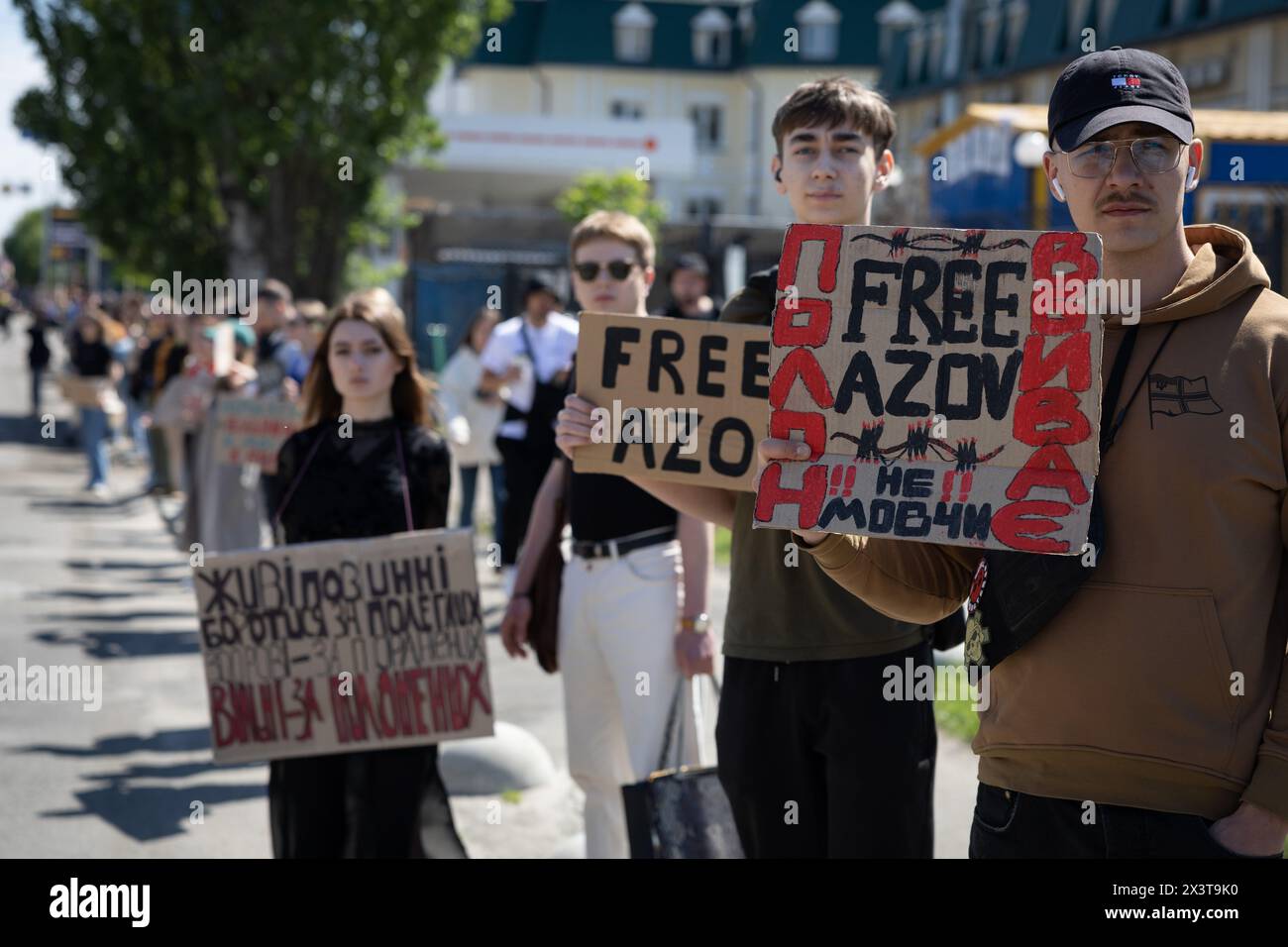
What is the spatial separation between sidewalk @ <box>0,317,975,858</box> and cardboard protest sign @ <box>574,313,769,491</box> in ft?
8.67

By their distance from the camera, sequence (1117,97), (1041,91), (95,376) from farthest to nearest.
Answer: (1041,91)
(95,376)
(1117,97)

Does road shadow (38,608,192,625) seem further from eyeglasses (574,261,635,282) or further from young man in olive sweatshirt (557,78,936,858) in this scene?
young man in olive sweatshirt (557,78,936,858)

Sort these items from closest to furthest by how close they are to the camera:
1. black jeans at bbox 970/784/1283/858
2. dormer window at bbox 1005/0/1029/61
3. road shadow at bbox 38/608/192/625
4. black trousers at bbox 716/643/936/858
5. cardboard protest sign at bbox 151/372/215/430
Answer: black jeans at bbox 970/784/1283/858 < black trousers at bbox 716/643/936/858 < cardboard protest sign at bbox 151/372/215/430 < road shadow at bbox 38/608/192/625 < dormer window at bbox 1005/0/1029/61

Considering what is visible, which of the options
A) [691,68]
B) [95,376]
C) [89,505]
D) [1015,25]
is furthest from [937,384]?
[691,68]

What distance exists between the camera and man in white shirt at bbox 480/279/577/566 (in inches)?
384

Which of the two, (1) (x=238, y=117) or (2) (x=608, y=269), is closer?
(2) (x=608, y=269)

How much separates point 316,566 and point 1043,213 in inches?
458

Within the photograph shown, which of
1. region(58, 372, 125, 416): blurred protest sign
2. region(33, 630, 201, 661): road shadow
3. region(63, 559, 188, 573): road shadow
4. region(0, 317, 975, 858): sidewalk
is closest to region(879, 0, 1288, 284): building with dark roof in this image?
region(0, 317, 975, 858): sidewalk

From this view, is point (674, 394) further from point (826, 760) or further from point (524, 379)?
point (524, 379)

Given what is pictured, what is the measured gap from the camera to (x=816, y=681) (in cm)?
375

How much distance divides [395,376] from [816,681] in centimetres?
210

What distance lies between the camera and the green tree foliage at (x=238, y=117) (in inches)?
976

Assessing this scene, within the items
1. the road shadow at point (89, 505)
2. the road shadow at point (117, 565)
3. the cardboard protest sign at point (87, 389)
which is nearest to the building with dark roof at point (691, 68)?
the cardboard protest sign at point (87, 389)
